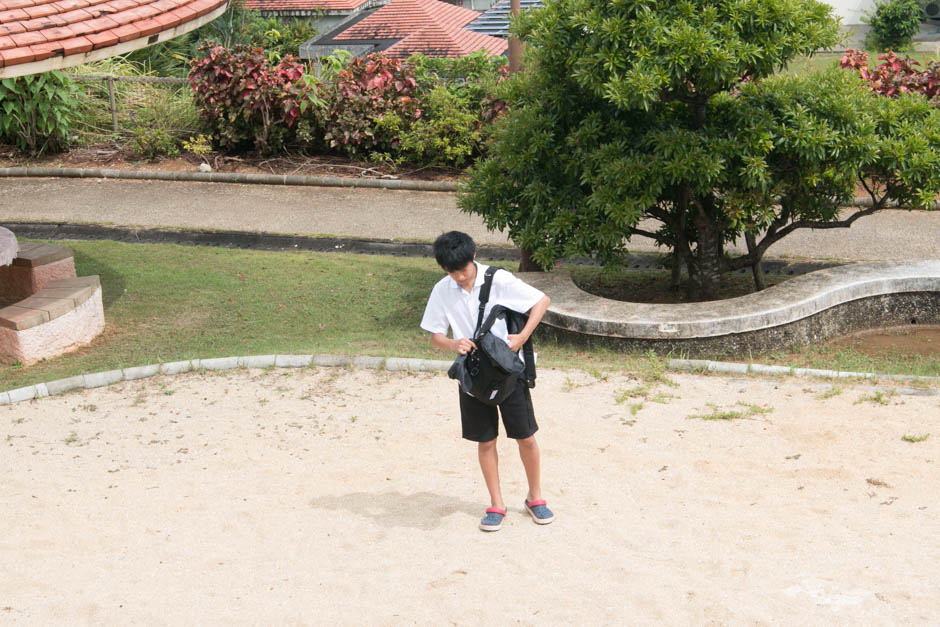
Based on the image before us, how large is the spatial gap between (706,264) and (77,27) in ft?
17.9

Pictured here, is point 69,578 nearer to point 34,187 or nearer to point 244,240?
point 244,240

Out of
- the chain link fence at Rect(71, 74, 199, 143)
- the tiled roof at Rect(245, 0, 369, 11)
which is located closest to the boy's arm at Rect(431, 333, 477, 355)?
the chain link fence at Rect(71, 74, 199, 143)

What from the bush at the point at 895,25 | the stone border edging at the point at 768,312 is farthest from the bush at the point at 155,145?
the bush at the point at 895,25

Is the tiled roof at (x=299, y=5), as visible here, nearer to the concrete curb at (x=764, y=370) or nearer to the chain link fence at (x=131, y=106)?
the chain link fence at (x=131, y=106)

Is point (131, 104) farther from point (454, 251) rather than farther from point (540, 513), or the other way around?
point (540, 513)

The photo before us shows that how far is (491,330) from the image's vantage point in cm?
471

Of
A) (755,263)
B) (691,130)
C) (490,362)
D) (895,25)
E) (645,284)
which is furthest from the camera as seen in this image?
(895,25)

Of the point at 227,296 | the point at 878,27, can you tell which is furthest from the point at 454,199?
the point at 878,27

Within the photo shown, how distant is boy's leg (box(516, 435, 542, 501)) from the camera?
16.1 ft

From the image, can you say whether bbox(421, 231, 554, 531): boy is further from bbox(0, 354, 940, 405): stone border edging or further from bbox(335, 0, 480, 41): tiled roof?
bbox(335, 0, 480, 41): tiled roof

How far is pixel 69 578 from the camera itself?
4.67 meters

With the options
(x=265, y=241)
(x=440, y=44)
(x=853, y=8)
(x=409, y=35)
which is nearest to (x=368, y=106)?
(x=265, y=241)

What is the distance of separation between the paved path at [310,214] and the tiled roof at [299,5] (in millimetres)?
14713

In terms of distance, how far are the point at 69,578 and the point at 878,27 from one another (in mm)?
29469
